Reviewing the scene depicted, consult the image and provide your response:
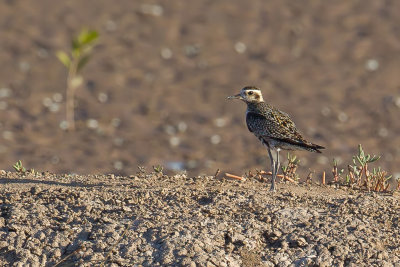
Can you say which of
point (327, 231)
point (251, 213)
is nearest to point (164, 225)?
point (251, 213)

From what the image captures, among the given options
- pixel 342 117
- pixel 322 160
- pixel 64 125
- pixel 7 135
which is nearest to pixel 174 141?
pixel 64 125

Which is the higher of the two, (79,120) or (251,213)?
(79,120)

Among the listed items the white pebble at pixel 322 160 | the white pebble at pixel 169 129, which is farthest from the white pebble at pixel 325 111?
the white pebble at pixel 169 129

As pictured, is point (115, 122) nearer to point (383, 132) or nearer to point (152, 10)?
point (152, 10)

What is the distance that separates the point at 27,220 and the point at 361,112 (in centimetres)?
1167

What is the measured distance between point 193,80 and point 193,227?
1182cm

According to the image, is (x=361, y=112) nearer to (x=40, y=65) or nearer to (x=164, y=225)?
(x=40, y=65)

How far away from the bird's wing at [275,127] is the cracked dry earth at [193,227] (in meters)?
1.02

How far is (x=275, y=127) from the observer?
7875mm

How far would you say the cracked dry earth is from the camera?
19.1ft

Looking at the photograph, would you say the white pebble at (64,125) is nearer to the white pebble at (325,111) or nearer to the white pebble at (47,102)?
the white pebble at (47,102)

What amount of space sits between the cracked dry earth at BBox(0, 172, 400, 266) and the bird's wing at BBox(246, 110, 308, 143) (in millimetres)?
1021

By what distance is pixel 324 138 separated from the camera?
15898 millimetres

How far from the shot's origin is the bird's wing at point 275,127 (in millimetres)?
7762
